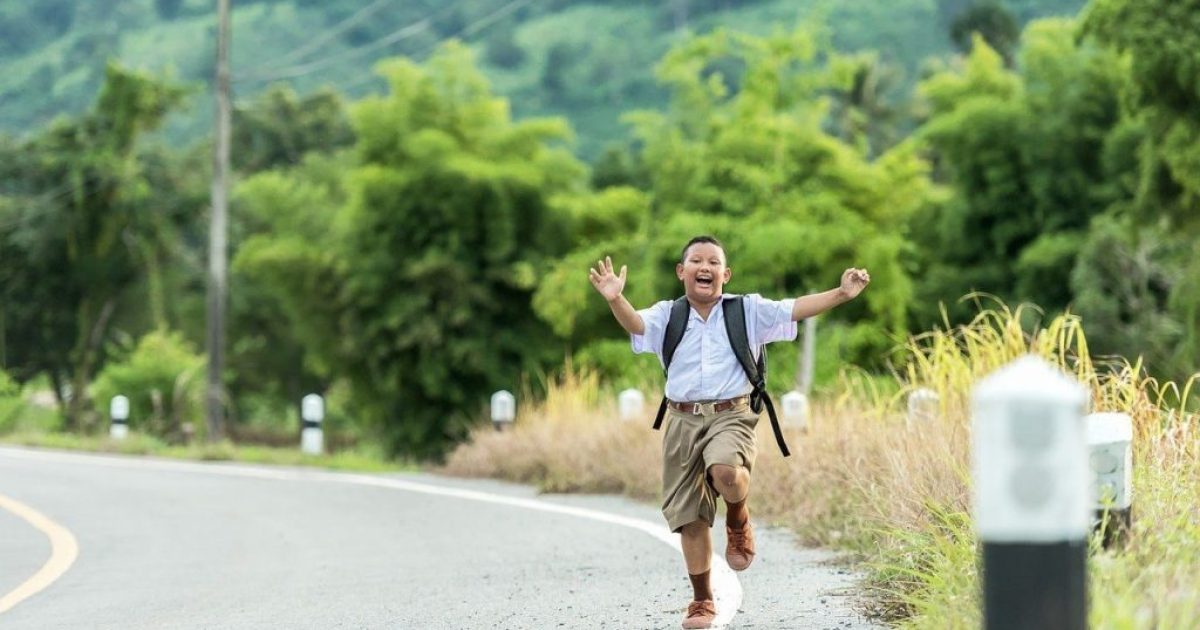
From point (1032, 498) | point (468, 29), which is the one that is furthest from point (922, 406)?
point (468, 29)

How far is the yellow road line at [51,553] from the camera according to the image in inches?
353

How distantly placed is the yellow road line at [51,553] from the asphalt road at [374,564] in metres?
0.05

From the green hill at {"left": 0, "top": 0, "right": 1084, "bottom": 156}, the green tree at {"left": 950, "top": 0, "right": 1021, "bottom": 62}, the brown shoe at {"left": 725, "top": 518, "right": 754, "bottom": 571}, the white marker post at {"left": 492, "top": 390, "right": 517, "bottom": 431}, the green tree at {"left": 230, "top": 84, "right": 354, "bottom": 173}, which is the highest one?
the green hill at {"left": 0, "top": 0, "right": 1084, "bottom": 156}

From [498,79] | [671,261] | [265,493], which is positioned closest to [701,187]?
[671,261]

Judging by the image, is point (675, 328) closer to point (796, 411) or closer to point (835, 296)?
point (835, 296)

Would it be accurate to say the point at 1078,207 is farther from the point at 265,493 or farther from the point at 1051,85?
the point at 265,493

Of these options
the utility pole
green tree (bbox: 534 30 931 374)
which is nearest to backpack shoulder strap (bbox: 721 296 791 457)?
the utility pole

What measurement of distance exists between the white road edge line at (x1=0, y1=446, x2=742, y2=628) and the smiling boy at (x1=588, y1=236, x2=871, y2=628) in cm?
37

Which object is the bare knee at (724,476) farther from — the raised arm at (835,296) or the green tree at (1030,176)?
the green tree at (1030,176)

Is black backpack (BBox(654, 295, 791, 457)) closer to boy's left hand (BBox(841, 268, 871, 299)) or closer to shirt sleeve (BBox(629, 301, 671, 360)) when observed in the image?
shirt sleeve (BBox(629, 301, 671, 360))

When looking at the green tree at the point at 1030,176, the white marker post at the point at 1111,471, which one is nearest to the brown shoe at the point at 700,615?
the white marker post at the point at 1111,471

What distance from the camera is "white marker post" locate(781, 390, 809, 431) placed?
42.8 ft

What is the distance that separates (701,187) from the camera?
33.7 m

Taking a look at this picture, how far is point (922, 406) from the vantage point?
9828mm
